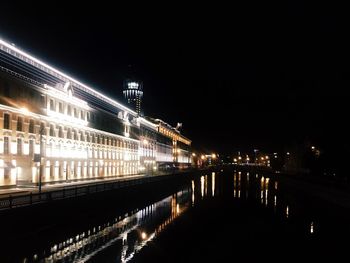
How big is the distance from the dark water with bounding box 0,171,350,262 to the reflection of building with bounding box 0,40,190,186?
431 inches

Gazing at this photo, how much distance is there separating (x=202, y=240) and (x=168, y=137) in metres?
140

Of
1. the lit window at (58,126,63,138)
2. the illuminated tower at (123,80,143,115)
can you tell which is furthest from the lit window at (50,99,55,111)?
the illuminated tower at (123,80,143,115)

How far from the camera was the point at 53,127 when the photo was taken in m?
62.0

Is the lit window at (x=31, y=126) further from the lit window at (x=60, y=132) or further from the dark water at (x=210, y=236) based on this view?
the dark water at (x=210, y=236)

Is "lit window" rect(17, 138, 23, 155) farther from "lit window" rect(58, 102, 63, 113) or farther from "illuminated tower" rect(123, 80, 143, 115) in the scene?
"illuminated tower" rect(123, 80, 143, 115)

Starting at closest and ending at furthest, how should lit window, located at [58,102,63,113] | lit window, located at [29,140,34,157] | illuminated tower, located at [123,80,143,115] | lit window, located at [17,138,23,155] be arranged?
1. lit window, located at [17,138,23,155]
2. lit window, located at [29,140,34,157]
3. lit window, located at [58,102,63,113]
4. illuminated tower, located at [123,80,143,115]

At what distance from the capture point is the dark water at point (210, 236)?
2800 centimetres

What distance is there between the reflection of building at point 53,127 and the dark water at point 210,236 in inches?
431

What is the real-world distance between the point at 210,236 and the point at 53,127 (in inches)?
1299

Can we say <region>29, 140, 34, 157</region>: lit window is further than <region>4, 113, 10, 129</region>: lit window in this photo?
Yes

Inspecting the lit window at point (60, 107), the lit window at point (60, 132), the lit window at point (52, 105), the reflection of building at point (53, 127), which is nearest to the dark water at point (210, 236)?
the reflection of building at point (53, 127)

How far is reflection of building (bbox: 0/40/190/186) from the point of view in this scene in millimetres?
50094

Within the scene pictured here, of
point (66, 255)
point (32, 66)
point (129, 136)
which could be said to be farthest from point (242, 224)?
point (129, 136)

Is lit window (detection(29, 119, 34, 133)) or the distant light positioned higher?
the distant light
